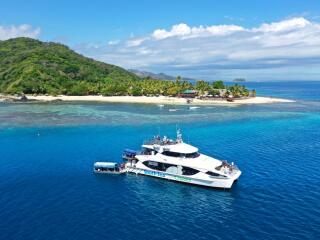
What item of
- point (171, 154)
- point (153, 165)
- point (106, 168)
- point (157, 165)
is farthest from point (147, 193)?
point (106, 168)

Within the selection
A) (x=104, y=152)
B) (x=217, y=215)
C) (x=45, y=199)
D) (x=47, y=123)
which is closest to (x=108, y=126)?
(x=47, y=123)

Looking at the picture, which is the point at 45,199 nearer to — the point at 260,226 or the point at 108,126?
the point at 260,226

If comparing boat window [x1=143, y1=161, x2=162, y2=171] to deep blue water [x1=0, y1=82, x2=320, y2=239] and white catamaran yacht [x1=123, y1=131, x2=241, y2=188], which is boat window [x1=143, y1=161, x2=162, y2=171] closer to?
white catamaran yacht [x1=123, y1=131, x2=241, y2=188]

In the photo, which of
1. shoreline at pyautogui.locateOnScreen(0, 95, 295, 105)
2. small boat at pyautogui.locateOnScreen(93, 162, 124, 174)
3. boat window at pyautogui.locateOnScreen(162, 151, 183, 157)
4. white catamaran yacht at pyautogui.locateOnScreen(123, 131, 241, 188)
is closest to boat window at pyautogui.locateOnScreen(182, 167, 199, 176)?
white catamaran yacht at pyautogui.locateOnScreen(123, 131, 241, 188)

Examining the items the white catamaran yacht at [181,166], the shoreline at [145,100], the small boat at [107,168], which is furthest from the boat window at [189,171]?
the shoreline at [145,100]

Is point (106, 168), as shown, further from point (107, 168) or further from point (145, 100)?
point (145, 100)

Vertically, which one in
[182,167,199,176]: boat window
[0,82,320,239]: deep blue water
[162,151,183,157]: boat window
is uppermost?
[162,151,183,157]: boat window
